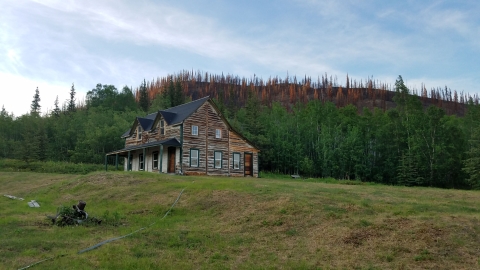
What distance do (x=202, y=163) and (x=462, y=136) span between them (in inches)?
1426

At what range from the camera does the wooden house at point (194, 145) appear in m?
35.2

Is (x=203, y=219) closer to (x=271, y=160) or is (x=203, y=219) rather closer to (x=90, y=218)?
(x=90, y=218)

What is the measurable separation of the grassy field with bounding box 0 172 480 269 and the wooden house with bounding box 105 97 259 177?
45.5 feet

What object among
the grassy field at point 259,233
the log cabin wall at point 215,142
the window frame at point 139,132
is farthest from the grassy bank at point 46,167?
the grassy field at point 259,233

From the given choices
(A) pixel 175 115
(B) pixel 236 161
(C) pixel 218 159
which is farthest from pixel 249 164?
(A) pixel 175 115

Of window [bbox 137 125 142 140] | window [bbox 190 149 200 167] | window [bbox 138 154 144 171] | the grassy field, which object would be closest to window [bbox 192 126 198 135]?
window [bbox 190 149 200 167]

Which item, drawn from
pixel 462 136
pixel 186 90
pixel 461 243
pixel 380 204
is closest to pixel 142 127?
pixel 380 204

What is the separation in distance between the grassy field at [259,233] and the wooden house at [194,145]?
13864 millimetres

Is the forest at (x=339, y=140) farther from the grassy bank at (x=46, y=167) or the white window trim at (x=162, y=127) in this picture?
the white window trim at (x=162, y=127)

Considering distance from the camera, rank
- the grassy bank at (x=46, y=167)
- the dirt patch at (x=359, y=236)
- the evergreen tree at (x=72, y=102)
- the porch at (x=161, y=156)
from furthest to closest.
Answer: the evergreen tree at (x=72, y=102), the grassy bank at (x=46, y=167), the porch at (x=161, y=156), the dirt patch at (x=359, y=236)

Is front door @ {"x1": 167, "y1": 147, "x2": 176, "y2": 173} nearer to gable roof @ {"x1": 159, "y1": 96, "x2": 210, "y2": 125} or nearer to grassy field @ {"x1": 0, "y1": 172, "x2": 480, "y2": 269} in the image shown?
gable roof @ {"x1": 159, "y1": 96, "x2": 210, "y2": 125}

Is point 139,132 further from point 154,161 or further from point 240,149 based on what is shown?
point 240,149

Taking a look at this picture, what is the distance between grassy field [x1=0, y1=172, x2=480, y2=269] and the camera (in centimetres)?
1060

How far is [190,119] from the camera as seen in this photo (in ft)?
118
